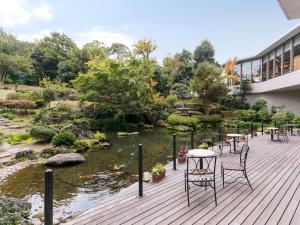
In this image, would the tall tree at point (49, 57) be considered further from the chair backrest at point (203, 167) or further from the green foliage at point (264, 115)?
the chair backrest at point (203, 167)

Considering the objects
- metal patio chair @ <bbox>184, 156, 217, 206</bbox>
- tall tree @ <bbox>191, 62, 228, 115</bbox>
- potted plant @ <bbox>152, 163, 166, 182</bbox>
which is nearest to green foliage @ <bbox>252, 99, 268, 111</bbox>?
tall tree @ <bbox>191, 62, 228, 115</bbox>

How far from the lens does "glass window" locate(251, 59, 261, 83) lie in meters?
25.4

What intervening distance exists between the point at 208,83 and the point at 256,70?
7104 mm

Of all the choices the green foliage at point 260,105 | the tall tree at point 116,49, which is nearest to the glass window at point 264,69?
the green foliage at point 260,105

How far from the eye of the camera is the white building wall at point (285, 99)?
1978cm

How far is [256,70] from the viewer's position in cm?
2598

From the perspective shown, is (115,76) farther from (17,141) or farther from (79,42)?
(79,42)

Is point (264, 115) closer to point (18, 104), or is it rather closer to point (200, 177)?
point (200, 177)

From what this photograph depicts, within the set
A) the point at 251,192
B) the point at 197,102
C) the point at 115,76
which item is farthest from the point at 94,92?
the point at 251,192

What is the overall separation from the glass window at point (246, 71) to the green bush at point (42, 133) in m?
22.2

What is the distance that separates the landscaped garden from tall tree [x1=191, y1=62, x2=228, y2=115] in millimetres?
94

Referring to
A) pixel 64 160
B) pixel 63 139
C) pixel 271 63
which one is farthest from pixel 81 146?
pixel 271 63

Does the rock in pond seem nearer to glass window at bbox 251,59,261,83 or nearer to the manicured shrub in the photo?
the manicured shrub

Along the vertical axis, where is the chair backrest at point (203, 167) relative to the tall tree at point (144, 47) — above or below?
below
